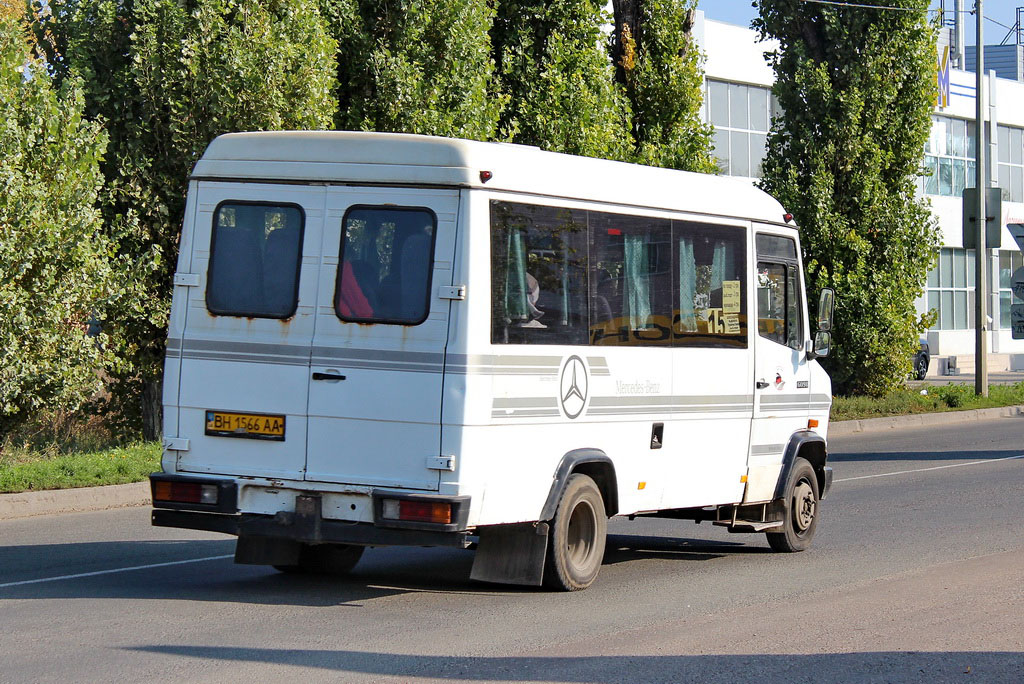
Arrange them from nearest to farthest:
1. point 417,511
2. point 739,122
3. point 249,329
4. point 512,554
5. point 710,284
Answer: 1. point 417,511
2. point 249,329
3. point 512,554
4. point 710,284
5. point 739,122

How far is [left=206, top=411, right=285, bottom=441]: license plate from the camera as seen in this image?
880cm

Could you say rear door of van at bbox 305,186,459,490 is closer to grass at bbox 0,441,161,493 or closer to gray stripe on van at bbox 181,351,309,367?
gray stripe on van at bbox 181,351,309,367

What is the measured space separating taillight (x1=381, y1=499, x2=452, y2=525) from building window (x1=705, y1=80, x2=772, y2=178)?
38.9 metres

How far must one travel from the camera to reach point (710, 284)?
10570 mm

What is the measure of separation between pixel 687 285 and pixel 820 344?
6.72 ft

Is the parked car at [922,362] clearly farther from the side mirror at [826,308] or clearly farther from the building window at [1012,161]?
the side mirror at [826,308]

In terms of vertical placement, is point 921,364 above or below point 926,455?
above

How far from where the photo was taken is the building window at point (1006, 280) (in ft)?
204

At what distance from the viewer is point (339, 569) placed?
33.3 feet

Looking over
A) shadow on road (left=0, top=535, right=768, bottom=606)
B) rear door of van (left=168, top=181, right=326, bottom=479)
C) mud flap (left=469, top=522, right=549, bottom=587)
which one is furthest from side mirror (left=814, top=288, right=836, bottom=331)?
rear door of van (left=168, top=181, right=326, bottom=479)

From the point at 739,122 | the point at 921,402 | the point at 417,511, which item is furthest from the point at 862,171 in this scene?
the point at 417,511

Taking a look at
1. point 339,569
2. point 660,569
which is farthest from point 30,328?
point 660,569

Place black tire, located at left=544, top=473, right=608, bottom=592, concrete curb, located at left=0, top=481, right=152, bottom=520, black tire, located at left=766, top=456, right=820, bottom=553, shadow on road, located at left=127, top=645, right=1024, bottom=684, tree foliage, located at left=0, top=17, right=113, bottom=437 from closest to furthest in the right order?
shadow on road, located at left=127, top=645, right=1024, bottom=684, black tire, located at left=544, top=473, right=608, bottom=592, black tire, located at left=766, top=456, right=820, bottom=553, concrete curb, located at left=0, top=481, right=152, bottom=520, tree foliage, located at left=0, top=17, right=113, bottom=437

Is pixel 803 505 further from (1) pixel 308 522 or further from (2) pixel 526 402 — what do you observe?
(1) pixel 308 522
